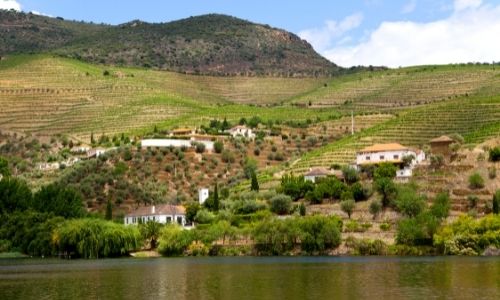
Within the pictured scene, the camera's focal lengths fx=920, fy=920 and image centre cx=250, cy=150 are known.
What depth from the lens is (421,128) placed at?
144625 millimetres

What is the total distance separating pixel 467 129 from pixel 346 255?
50.9 metres

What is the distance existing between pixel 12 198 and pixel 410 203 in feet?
173

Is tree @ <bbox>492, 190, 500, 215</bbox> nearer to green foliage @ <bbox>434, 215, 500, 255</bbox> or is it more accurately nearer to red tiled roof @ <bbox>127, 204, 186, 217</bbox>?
green foliage @ <bbox>434, 215, 500, 255</bbox>

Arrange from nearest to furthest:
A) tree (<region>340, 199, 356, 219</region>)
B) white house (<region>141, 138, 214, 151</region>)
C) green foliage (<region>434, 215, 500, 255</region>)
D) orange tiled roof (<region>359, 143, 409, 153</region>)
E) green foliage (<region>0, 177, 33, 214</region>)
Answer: green foliage (<region>434, 215, 500, 255</region>) → tree (<region>340, 199, 356, 219</region>) → green foliage (<region>0, 177, 33, 214</region>) → orange tiled roof (<region>359, 143, 409, 153</region>) → white house (<region>141, 138, 214, 151</region>)

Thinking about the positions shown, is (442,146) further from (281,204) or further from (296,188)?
(281,204)

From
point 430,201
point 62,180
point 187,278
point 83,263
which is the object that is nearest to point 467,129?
point 430,201

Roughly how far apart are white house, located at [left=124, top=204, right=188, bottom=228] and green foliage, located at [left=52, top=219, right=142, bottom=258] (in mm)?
15693

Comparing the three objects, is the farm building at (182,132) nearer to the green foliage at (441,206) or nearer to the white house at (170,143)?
the white house at (170,143)

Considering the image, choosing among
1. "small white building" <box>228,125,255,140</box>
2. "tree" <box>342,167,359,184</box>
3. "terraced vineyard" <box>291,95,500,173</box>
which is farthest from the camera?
"small white building" <box>228,125,255,140</box>

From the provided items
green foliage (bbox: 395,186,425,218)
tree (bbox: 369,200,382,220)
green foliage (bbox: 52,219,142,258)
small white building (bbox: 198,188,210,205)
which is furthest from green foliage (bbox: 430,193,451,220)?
small white building (bbox: 198,188,210,205)

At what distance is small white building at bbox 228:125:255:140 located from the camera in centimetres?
16262

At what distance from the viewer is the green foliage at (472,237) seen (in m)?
88.8

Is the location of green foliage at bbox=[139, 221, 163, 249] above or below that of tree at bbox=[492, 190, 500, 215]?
below

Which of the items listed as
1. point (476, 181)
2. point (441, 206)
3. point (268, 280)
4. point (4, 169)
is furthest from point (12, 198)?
point (268, 280)
